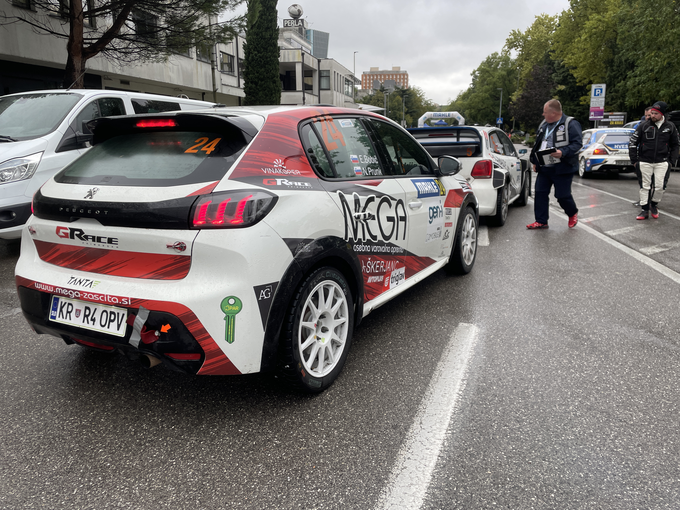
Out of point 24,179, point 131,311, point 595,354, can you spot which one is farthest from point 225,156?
point 24,179

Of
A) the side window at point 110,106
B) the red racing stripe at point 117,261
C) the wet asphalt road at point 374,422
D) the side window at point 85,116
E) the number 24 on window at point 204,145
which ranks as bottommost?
the wet asphalt road at point 374,422

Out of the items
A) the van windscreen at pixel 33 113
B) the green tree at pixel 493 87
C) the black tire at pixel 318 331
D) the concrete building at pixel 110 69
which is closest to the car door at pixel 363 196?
the black tire at pixel 318 331

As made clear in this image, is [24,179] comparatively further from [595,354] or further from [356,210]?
[595,354]

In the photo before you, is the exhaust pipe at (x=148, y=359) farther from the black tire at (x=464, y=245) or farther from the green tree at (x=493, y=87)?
the green tree at (x=493, y=87)

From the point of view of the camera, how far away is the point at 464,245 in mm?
5289

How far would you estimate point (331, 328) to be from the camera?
116 inches

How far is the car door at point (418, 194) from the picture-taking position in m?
3.84

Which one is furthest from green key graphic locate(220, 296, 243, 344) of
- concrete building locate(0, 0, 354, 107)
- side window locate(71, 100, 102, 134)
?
concrete building locate(0, 0, 354, 107)

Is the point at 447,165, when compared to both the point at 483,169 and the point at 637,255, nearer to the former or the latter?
the point at 637,255

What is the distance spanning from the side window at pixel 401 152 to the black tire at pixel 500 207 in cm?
400

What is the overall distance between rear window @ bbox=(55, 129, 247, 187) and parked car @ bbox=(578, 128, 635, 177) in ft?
50.7

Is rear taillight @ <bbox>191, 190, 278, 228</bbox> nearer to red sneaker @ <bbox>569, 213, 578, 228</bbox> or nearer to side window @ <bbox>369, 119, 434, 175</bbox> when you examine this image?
side window @ <bbox>369, 119, 434, 175</bbox>

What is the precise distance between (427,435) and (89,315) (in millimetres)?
1722

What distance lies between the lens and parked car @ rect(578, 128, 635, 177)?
15.9 meters
